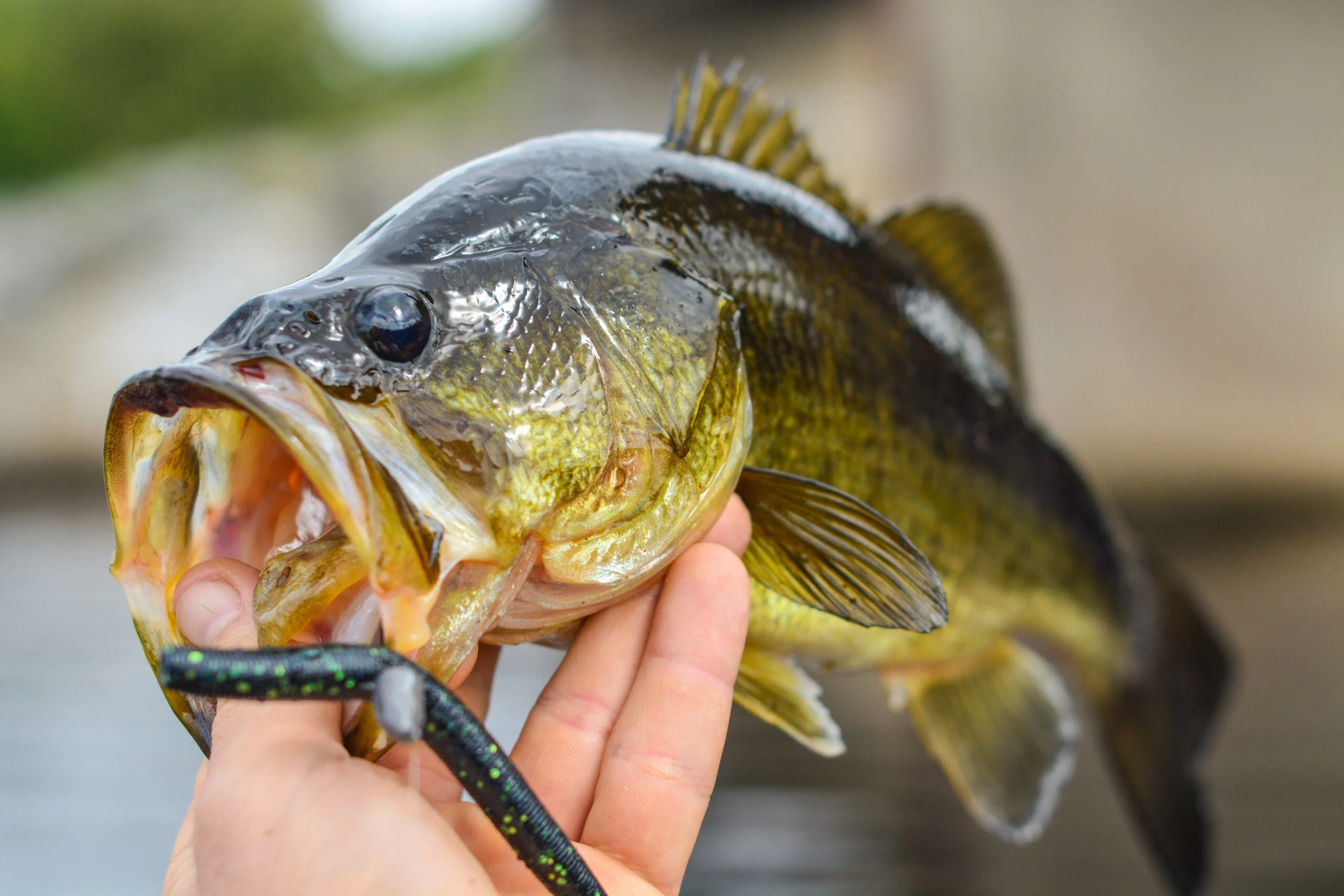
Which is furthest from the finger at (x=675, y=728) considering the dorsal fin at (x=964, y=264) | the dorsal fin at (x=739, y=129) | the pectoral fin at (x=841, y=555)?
the dorsal fin at (x=964, y=264)

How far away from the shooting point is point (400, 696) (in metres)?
0.64

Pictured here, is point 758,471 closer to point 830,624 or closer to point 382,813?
point 830,624

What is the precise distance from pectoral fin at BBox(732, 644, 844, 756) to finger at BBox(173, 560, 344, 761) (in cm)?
51

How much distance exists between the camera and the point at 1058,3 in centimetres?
694

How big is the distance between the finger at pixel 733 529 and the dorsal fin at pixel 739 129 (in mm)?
436

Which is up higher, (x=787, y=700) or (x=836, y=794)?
(x=787, y=700)

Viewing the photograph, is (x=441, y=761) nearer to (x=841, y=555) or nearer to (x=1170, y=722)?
(x=841, y=555)

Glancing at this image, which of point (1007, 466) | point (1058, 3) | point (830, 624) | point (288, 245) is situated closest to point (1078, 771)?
point (1007, 466)

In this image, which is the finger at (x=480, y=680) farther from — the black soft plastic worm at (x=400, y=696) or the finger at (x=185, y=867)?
the black soft plastic worm at (x=400, y=696)

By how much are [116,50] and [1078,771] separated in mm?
17567

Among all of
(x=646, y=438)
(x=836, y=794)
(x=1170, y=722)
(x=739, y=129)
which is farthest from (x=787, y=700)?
(x=836, y=794)

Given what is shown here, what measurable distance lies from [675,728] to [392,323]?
475mm

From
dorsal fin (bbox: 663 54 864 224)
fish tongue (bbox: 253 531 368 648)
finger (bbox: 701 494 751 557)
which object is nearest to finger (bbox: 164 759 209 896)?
fish tongue (bbox: 253 531 368 648)

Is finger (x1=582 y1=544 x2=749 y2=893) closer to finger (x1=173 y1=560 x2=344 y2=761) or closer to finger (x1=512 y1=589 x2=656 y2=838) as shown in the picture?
finger (x1=512 y1=589 x2=656 y2=838)
